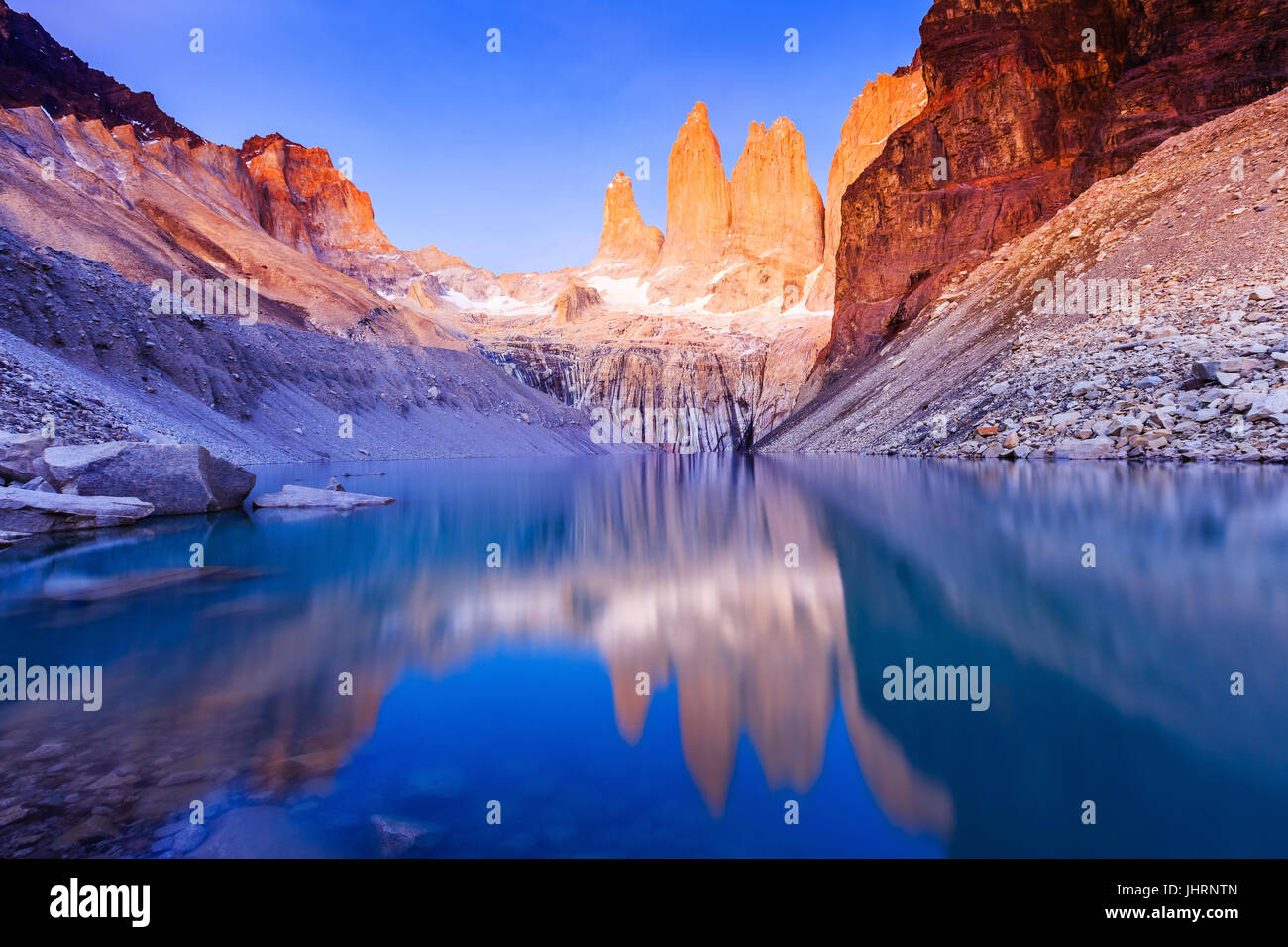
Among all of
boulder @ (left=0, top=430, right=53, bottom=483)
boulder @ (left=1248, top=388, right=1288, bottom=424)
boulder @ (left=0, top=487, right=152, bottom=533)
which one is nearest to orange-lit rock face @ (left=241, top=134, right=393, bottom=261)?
boulder @ (left=0, top=430, right=53, bottom=483)

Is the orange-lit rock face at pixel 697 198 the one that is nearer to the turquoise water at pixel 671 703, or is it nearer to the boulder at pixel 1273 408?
the boulder at pixel 1273 408

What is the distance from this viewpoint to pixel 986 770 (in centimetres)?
338

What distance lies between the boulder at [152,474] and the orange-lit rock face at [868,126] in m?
104

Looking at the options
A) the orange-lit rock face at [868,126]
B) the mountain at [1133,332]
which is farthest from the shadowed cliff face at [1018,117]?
the orange-lit rock face at [868,126]

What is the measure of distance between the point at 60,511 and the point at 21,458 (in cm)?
221

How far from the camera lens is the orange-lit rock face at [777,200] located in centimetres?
13062

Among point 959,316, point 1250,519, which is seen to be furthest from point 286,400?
point 1250,519

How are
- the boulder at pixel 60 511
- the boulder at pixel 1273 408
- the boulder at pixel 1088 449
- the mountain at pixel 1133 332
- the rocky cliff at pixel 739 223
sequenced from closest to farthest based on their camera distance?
the boulder at pixel 60 511 → the boulder at pixel 1273 408 → the mountain at pixel 1133 332 → the boulder at pixel 1088 449 → the rocky cliff at pixel 739 223

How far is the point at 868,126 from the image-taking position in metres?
117

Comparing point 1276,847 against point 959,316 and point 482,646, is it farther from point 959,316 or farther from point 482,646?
point 959,316

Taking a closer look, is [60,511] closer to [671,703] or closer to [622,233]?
[671,703]

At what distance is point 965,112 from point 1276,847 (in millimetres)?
70792

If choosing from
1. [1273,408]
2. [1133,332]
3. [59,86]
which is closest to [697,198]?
[59,86]

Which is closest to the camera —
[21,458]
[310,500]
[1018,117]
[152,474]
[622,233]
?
[21,458]
